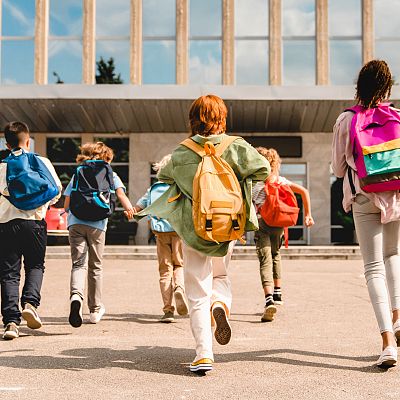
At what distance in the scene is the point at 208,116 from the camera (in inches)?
181

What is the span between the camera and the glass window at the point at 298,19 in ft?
77.8

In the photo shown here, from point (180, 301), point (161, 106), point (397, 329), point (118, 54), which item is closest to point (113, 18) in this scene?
point (118, 54)

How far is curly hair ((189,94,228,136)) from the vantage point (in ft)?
15.0

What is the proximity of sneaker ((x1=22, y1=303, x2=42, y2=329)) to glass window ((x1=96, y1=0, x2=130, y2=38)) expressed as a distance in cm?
1903

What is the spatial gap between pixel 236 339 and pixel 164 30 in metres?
19.4

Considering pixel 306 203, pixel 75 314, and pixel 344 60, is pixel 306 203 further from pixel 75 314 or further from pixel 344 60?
pixel 344 60

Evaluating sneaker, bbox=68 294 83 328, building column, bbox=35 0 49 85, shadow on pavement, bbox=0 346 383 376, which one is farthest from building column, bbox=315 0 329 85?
shadow on pavement, bbox=0 346 383 376

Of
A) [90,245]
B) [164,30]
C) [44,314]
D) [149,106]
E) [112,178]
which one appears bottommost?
[44,314]

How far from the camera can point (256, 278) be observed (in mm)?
11633

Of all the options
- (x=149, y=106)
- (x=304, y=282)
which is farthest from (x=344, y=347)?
(x=149, y=106)

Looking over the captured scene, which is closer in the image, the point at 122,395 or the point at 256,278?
the point at 122,395

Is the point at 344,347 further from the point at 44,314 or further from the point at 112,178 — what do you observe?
the point at 44,314

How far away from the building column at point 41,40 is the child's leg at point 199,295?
66.9 feet

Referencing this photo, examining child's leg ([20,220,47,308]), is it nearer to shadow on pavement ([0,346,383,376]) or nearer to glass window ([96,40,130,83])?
shadow on pavement ([0,346,383,376])
